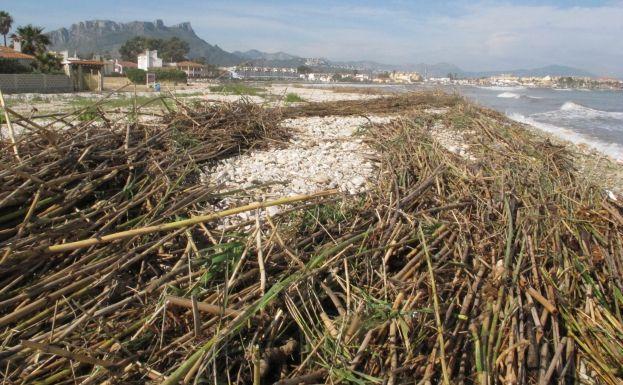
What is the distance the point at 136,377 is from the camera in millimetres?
1974

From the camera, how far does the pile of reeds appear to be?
2.06 metres

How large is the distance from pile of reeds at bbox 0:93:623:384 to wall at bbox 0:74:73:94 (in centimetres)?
2668

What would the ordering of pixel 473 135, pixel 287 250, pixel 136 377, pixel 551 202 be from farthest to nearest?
pixel 473 135, pixel 551 202, pixel 287 250, pixel 136 377

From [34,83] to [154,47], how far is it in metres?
86.8

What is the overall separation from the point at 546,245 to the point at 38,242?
3280 millimetres

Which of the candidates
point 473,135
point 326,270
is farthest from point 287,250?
point 473,135

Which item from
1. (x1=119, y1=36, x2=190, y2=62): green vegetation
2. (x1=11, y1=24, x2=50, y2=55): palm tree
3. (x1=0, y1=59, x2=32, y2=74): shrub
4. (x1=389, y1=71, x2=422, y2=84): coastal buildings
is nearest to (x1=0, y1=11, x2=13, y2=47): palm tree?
(x1=11, y1=24, x2=50, y2=55): palm tree

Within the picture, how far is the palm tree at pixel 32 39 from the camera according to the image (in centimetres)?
3856

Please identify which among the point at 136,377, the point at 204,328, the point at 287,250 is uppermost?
the point at 287,250

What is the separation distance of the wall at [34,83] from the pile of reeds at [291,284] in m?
26.7

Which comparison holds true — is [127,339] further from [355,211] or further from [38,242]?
[355,211]

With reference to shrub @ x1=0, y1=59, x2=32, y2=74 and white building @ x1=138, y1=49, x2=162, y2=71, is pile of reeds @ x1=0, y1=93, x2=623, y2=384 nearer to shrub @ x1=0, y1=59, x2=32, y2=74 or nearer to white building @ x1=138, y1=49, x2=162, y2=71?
shrub @ x1=0, y1=59, x2=32, y2=74

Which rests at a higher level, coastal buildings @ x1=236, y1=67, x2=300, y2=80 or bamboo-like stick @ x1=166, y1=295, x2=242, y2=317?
coastal buildings @ x1=236, y1=67, x2=300, y2=80

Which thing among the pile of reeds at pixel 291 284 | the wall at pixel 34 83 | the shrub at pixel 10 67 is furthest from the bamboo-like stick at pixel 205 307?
the shrub at pixel 10 67
